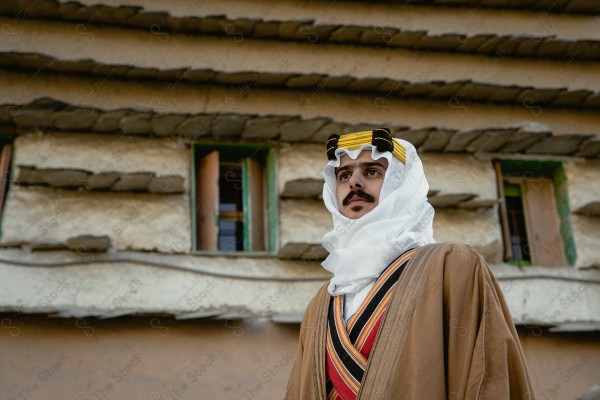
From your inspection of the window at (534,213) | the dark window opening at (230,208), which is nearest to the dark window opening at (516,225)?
the window at (534,213)

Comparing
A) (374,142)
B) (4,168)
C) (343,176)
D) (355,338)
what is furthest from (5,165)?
(355,338)

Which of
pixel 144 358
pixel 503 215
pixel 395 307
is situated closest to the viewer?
pixel 395 307

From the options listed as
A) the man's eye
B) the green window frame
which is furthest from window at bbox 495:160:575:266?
→ the man's eye

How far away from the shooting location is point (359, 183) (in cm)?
444

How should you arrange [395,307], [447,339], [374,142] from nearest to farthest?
[447,339], [395,307], [374,142]

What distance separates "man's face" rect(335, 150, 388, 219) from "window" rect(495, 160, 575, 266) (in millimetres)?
4980

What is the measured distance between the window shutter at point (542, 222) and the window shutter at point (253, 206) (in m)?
2.69

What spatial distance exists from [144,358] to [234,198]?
1856mm

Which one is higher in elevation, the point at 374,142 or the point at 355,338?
the point at 374,142

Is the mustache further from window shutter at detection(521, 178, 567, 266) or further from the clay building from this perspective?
window shutter at detection(521, 178, 567, 266)

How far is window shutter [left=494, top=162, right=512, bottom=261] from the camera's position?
9234 millimetres

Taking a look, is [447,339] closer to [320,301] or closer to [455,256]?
[455,256]

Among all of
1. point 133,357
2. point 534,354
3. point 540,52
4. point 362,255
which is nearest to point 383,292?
point 362,255

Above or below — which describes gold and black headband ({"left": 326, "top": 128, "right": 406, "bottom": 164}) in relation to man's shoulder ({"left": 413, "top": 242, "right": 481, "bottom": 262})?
above
